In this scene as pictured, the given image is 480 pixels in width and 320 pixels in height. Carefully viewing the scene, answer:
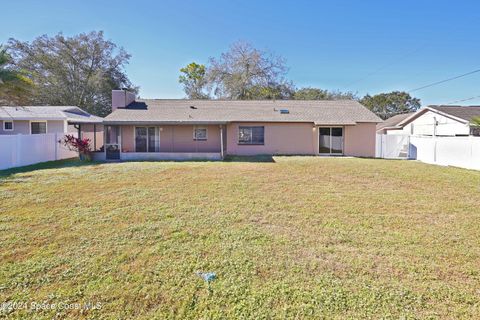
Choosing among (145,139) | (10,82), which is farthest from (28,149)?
(145,139)

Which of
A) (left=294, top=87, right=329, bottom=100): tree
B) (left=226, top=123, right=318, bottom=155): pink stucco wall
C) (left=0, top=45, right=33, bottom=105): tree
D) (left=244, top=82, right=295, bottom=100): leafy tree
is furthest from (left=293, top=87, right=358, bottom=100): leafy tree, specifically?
(left=0, top=45, right=33, bottom=105): tree

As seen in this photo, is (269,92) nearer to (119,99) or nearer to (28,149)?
(119,99)

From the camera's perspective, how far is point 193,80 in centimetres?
3866

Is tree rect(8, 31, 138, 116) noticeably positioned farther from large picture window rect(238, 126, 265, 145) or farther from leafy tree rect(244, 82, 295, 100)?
large picture window rect(238, 126, 265, 145)

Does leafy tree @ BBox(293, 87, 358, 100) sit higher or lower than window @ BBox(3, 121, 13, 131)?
higher

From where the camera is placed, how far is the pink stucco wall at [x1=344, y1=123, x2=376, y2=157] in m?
17.2

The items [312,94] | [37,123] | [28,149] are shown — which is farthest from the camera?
[312,94]

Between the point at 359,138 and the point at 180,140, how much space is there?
1194 cm

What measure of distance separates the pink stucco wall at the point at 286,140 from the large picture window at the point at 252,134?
277mm

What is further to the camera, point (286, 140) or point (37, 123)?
point (37, 123)

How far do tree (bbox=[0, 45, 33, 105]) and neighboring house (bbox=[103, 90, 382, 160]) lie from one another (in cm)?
435

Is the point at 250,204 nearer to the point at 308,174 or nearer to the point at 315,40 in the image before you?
the point at 308,174

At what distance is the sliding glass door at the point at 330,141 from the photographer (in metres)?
17.3

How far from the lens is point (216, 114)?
1795 cm
